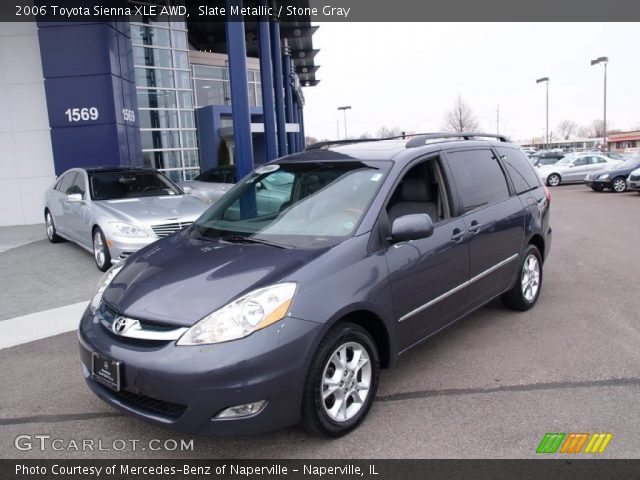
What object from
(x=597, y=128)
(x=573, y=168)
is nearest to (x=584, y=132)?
(x=597, y=128)

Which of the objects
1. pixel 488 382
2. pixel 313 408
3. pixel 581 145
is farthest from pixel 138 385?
pixel 581 145

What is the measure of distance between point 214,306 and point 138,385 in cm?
56

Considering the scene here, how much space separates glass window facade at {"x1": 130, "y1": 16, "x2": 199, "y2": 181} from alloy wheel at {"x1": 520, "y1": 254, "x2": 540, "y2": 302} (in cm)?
1596

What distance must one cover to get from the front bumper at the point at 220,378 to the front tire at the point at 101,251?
4.66m

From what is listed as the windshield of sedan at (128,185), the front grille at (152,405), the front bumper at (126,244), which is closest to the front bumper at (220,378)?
the front grille at (152,405)

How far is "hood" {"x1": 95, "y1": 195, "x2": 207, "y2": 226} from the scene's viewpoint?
7129mm

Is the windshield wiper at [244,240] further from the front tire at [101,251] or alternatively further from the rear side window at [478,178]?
the front tire at [101,251]

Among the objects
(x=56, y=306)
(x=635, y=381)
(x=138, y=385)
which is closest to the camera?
(x=138, y=385)

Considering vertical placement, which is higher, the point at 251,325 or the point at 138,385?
the point at 251,325

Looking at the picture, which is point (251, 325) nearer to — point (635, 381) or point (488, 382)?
point (488, 382)

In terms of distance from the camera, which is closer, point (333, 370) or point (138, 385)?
point (138, 385)

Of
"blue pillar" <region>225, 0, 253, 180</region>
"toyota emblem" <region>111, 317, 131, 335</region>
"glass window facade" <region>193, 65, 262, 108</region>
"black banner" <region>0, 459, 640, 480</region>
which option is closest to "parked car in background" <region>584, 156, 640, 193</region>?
"blue pillar" <region>225, 0, 253, 180</region>

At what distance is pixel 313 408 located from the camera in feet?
9.48

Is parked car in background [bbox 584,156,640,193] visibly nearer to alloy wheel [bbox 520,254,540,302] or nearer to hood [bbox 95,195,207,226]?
alloy wheel [bbox 520,254,540,302]
